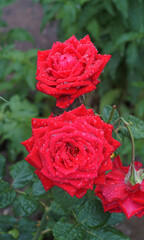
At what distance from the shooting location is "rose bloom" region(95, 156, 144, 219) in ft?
2.25

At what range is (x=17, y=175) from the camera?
3.20ft

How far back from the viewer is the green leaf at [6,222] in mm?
1078

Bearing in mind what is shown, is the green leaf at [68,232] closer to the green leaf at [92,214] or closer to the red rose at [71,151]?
the green leaf at [92,214]

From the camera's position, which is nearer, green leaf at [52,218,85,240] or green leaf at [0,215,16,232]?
green leaf at [52,218,85,240]

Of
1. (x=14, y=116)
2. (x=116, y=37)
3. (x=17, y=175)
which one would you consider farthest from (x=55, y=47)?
(x=116, y=37)

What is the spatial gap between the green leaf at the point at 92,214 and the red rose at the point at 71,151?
24 centimetres

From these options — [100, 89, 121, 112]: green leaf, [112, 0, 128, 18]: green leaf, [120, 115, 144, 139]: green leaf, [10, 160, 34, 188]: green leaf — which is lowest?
[10, 160, 34, 188]: green leaf

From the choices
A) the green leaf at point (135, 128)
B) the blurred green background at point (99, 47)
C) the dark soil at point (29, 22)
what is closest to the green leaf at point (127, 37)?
the blurred green background at point (99, 47)

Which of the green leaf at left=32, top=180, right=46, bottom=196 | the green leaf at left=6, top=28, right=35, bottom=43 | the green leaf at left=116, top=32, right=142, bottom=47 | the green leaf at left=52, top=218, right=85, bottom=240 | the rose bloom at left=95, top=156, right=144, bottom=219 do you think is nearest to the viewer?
the rose bloom at left=95, top=156, right=144, bottom=219

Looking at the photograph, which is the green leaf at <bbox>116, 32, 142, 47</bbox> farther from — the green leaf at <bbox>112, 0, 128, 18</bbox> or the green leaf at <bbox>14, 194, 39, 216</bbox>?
the green leaf at <bbox>14, 194, 39, 216</bbox>

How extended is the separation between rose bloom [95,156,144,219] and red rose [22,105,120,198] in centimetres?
11

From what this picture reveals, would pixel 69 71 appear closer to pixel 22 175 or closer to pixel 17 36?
pixel 22 175

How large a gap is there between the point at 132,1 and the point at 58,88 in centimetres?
133

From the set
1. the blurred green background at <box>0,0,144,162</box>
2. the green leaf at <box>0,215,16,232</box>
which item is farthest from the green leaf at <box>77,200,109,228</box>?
the blurred green background at <box>0,0,144,162</box>
